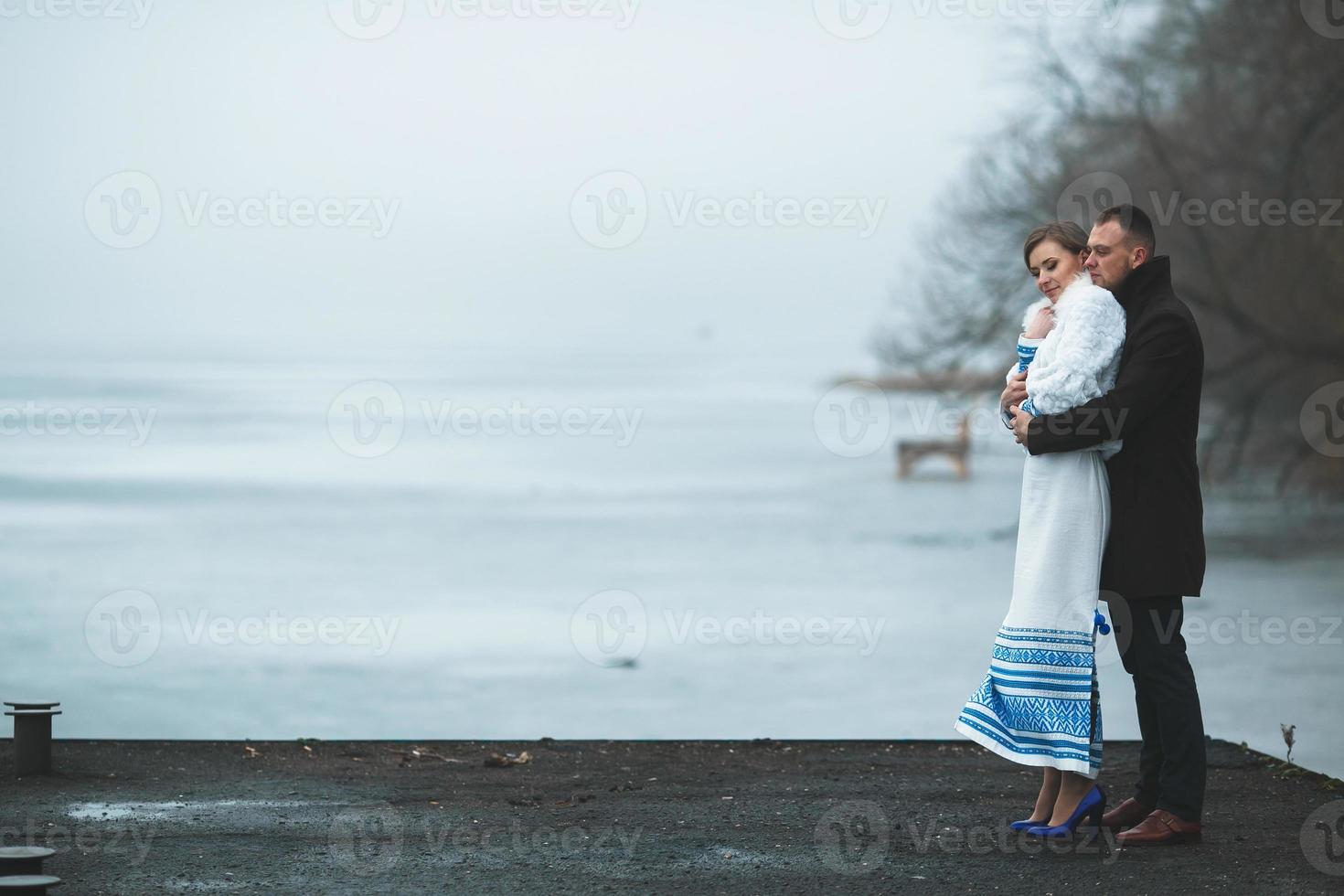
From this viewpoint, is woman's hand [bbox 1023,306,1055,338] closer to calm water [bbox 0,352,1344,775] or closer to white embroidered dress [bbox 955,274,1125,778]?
white embroidered dress [bbox 955,274,1125,778]

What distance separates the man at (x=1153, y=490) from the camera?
505 cm

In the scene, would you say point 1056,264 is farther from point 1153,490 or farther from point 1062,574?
point 1062,574

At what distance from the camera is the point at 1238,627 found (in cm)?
1413

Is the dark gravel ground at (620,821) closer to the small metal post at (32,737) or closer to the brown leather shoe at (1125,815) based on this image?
the small metal post at (32,737)

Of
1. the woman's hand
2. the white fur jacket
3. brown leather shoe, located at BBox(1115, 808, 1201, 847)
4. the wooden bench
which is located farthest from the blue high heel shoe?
the wooden bench

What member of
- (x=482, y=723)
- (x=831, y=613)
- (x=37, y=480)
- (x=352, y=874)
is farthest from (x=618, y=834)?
(x=37, y=480)

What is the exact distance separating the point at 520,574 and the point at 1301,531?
1347cm

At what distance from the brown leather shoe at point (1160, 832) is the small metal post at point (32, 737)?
3.80m

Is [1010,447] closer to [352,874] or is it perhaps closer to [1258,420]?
[1258,420]

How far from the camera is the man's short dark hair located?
521 cm

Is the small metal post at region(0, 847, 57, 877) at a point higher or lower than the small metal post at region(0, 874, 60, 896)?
higher

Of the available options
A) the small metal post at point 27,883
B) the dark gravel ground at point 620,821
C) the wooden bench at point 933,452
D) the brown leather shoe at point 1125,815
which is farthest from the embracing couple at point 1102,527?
the wooden bench at point 933,452

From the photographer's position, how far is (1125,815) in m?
5.43

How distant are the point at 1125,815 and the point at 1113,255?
1826 millimetres
